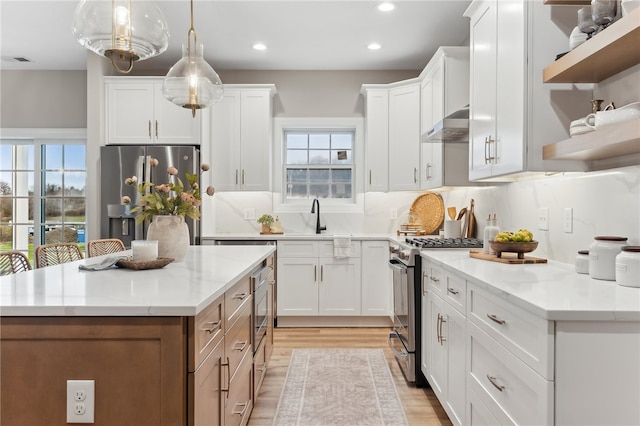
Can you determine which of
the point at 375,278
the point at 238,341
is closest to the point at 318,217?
the point at 375,278

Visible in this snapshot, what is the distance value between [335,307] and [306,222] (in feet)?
3.59

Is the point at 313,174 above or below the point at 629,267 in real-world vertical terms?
above

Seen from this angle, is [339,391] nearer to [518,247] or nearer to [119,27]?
[518,247]

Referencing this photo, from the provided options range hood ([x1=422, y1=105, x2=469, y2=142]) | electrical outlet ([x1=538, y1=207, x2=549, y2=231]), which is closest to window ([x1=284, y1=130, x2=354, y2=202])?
range hood ([x1=422, y1=105, x2=469, y2=142])

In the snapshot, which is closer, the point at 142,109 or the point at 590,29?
the point at 590,29

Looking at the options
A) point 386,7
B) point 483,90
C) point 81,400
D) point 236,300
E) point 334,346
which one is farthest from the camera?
point 334,346

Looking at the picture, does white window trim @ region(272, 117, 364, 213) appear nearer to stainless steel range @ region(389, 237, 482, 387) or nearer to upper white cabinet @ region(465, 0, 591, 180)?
stainless steel range @ region(389, 237, 482, 387)

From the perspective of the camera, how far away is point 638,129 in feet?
4.50

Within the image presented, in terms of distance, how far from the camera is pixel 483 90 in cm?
255

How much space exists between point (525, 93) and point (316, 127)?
10.3 ft

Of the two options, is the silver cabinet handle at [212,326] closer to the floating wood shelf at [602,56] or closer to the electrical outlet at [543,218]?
the floating wood shelf at [602,56]

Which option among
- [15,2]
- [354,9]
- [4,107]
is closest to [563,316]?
[354,9]

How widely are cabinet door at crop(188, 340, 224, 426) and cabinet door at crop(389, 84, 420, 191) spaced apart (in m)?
3.15

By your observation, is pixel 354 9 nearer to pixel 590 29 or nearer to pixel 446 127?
pixel 446 127
